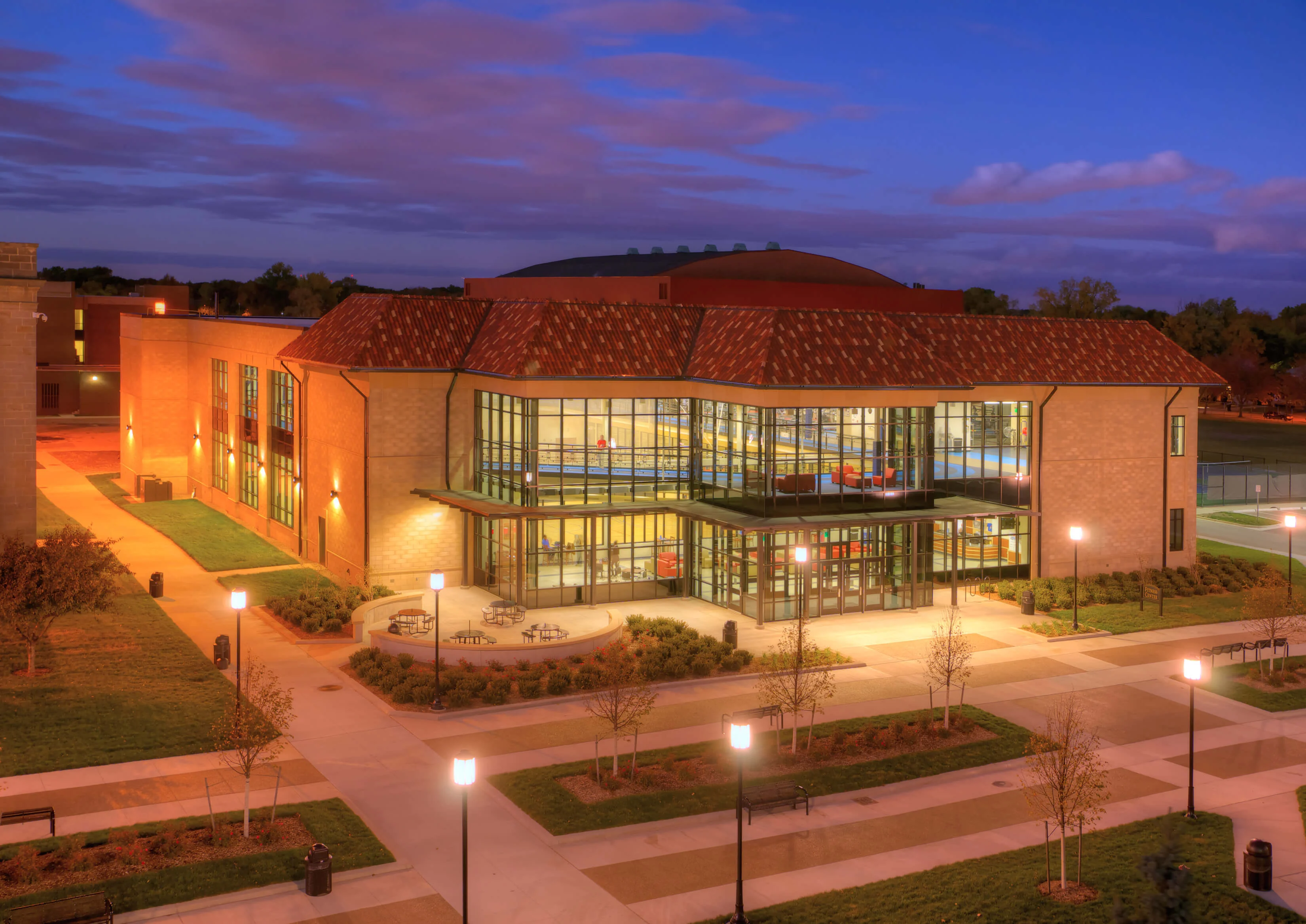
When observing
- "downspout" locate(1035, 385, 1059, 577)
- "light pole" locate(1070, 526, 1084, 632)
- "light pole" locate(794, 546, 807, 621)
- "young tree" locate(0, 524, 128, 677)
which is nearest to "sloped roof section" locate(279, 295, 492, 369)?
"young tree" locate(0, 524, 128, 677)

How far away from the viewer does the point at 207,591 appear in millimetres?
41781

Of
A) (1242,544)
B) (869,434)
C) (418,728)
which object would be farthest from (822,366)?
(1242,544)

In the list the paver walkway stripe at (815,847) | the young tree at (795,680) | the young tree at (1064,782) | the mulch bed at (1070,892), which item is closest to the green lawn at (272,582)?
the young tree at (795,680)

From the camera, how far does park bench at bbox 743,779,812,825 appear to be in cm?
2248

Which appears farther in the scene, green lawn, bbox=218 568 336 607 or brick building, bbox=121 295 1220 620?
green lawn, bbox=218 568 336 607

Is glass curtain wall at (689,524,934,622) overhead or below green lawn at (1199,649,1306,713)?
overhead

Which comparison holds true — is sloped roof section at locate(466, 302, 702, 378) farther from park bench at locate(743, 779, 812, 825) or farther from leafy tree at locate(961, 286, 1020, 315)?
leafy tree at locate(961, 286, 1020, 315)

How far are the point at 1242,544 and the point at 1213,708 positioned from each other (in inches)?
1128

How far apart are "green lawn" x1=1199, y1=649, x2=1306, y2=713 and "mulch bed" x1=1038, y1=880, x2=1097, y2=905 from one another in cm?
1305

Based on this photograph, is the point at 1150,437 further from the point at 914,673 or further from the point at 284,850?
the point at 284,850

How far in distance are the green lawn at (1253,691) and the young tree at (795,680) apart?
32.9 feet

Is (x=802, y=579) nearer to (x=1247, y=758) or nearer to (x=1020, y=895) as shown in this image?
(x=1247, y=758)

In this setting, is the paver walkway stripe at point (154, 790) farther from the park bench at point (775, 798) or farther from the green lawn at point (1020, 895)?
the green lawn at point (1020, 895)

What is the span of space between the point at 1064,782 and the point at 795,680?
6942mm
